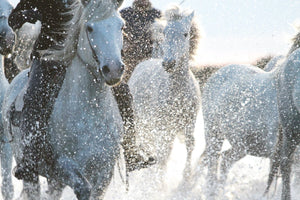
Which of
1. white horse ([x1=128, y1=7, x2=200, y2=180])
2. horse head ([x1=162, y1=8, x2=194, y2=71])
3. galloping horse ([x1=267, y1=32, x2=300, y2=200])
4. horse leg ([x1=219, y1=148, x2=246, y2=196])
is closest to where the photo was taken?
galloping horse ([x1=267, y1=32, x2=300, y2=200])

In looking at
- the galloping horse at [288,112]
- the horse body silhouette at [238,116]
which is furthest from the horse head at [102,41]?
the horse body silhouette at [238,116]

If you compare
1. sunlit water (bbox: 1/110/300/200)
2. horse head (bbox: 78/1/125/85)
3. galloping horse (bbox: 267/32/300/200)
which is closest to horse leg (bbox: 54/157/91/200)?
horse head (bbox: 78/1/125/85)

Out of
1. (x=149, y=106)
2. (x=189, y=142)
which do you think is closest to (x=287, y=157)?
(x=189, y=142)

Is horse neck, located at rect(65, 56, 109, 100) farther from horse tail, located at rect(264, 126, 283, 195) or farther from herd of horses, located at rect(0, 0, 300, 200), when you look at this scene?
horse tail, located at rect(264, 126, 283, 195)

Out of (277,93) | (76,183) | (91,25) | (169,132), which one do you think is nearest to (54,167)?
(76,183)

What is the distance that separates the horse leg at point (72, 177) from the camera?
3412mm

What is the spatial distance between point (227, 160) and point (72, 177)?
12.4ft

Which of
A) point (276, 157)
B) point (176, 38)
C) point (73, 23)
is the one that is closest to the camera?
point (73, 23)

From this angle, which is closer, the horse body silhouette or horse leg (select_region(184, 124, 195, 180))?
the horse body silhouette

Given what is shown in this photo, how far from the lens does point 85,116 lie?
3.64 m

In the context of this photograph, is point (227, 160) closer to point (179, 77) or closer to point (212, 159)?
point (212, 159)

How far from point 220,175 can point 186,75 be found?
143 centimetres

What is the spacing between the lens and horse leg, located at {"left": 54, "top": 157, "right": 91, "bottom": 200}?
341 centimetres

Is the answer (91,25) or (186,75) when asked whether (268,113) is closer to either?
(186,75)
